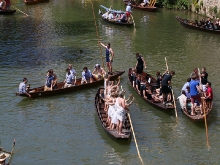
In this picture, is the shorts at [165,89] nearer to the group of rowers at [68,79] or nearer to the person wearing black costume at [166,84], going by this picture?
the person wearing black costume at [166,84]

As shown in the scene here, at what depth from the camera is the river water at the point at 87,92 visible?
17219 mm

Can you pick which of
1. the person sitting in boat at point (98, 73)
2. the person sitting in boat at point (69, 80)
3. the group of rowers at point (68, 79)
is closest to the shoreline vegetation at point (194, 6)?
the person sitting in boat at point (98, 73)

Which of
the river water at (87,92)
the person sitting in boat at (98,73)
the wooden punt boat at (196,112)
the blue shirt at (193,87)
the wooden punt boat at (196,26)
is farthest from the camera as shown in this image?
the wooden punt boat at (196,26)

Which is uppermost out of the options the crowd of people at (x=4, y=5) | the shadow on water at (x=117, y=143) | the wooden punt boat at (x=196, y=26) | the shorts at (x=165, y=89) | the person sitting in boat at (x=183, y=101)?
the shorts at (x=165, y=89)

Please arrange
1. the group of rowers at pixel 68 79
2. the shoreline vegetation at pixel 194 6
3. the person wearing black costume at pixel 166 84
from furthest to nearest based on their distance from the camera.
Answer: the shoreline vegetation at pixel 194 6
the group of rowers at pixel 68 79
the person wearing black costume at pixel 166 84

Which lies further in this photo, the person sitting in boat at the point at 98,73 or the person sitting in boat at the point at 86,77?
the person sitting in boat at the point at 98,73

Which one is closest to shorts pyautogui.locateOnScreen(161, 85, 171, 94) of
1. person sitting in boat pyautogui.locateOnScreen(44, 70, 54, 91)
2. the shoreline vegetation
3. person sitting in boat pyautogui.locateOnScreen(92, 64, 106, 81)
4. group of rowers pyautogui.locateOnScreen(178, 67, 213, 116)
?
group of rowers pyautogui.locateOnScreen(178, 67, 213, 116)

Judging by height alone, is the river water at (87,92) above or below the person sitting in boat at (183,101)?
below

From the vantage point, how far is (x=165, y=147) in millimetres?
17594


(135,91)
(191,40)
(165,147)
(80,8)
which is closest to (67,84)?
(135,91)

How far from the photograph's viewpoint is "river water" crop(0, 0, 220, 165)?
17219 millimetres

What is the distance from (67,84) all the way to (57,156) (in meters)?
7.32

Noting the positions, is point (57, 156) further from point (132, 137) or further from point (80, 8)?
point (80, 8)

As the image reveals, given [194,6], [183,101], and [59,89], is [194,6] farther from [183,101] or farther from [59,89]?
[183,101]
